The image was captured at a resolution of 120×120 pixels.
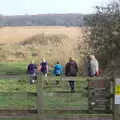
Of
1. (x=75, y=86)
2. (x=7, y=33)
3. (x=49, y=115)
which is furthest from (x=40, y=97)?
(x=7, y=33)

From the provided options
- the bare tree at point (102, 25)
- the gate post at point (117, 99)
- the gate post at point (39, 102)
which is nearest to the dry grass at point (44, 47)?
the bare tree at point (102, 25)

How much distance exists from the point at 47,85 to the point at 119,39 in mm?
7231

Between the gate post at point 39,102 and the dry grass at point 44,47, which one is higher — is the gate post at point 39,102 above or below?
below

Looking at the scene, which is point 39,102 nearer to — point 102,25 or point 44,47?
point 102,25

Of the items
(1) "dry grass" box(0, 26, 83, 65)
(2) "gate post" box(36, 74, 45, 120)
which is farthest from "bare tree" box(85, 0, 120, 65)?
(2) "gate post" box(36, 74, 45, 120)

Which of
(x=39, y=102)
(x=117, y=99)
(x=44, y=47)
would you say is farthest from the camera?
(x=44, y=47)

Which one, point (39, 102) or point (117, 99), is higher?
point (117, 99)

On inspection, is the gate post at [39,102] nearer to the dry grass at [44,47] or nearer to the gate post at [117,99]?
the gate post at [117,99]

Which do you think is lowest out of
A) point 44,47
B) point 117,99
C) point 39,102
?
point 39,102

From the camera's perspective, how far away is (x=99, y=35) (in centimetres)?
3055

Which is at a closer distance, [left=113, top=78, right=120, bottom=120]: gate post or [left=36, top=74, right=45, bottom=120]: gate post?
[left=113, top=78, right=120, bottom=120]: gate post

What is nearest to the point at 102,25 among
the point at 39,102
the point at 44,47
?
the point at 39,102

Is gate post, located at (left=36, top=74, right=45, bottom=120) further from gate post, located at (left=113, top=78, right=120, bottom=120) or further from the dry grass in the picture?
the dry grass

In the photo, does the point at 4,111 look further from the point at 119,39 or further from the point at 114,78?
the point at 119,39
